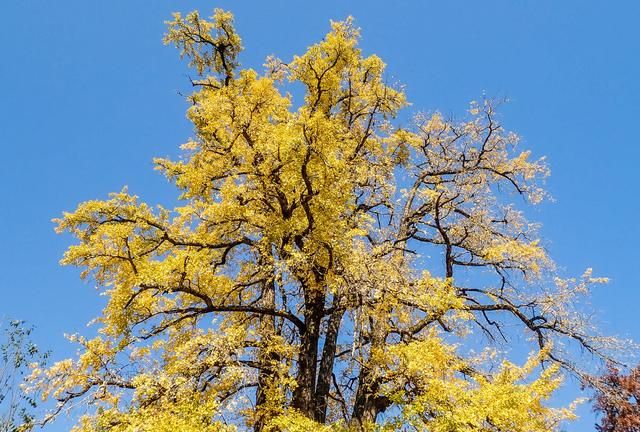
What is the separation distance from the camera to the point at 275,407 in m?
8.27

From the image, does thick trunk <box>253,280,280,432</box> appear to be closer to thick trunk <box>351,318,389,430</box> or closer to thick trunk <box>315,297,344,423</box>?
thick trunk <box>315,297,344,423</box>

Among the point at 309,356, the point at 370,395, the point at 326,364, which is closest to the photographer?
the point at 370,395

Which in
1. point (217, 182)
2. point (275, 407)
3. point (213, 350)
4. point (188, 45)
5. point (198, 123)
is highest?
point (188, 45)

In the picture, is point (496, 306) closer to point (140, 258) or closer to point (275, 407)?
point (275, 407)

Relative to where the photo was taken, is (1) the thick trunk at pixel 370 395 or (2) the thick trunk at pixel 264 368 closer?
(2) the thick trunk at pixel 264 368

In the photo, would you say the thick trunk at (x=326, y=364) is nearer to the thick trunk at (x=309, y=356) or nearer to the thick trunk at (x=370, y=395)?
the thick trunk at (x=309, y=356)

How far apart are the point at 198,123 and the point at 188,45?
7.68ft

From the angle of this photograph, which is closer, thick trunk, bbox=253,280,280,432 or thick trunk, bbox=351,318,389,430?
thick trunk, bbox=253,280,280,432

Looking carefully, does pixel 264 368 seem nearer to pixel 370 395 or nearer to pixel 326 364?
pixel 326 364

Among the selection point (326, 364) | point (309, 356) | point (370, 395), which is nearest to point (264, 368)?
point (309, 356)

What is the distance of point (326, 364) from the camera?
9922 mm

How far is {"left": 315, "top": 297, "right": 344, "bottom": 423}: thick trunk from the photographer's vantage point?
9.46 metres

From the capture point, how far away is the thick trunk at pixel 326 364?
31.0 feet

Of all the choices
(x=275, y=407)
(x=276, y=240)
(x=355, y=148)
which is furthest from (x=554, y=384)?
(x=355, y=148)
